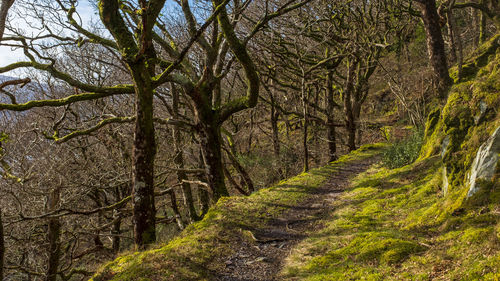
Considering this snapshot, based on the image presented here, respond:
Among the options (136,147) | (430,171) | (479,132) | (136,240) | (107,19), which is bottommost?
(136,240)

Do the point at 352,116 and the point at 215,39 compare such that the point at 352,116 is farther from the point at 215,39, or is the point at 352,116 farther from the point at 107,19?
the point at 107,19

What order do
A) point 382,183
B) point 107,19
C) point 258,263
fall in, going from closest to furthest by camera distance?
point 258,263, point 107,19, point 382,183

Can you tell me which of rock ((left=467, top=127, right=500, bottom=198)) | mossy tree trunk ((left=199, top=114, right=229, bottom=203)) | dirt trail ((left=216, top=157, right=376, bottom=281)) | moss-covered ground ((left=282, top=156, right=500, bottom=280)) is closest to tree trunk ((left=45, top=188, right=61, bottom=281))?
mossy tree trunk ((left=199, top=114, right=229, bottom=203))

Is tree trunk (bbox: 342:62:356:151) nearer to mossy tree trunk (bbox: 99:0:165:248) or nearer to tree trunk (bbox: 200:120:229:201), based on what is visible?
tree trunk (bbox: 200:120:229:201)

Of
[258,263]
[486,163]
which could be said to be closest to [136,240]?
[258,263]

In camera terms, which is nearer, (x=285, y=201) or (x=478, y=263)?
(x=478, y=263)

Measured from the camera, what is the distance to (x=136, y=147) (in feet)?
24.0

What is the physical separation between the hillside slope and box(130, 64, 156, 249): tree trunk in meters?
0.81

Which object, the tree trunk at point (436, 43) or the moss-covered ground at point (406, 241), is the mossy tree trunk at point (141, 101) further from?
the tree trunk at point (436, 43)

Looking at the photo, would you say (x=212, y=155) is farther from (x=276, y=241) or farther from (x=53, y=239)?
(x=53, y=239)

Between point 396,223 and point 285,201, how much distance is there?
419cm

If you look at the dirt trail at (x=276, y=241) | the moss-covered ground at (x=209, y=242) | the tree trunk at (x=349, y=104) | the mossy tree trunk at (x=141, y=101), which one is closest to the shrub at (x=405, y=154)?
the dirt trail at (x=276, y=241)

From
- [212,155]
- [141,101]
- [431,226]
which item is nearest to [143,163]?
[141,101]

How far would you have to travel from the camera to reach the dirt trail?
→ 5.74m
